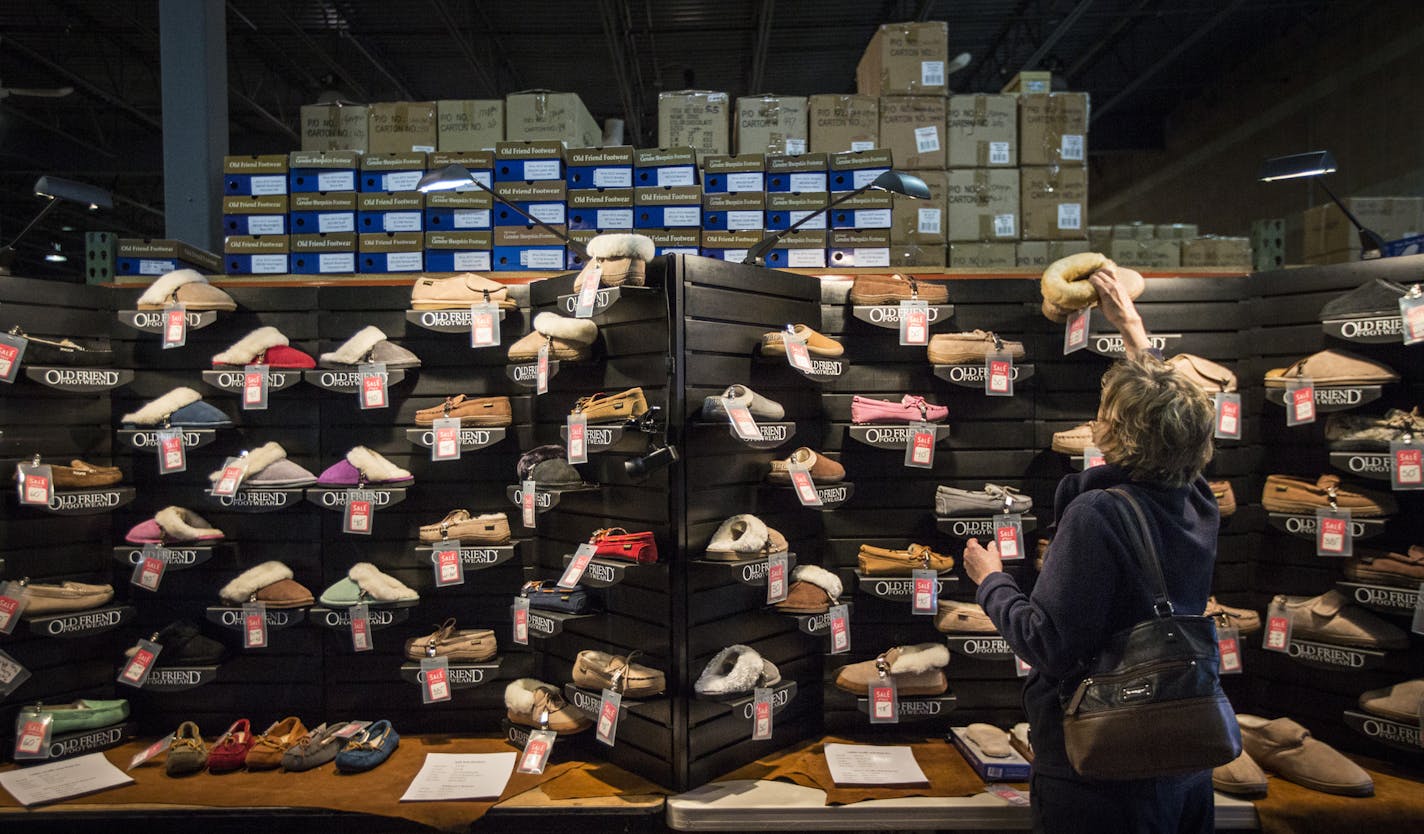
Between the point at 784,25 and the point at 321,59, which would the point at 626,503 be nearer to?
the point at 784,25

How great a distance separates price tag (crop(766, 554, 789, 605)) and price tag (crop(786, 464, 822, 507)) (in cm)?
22

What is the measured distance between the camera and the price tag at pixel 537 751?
2.64m

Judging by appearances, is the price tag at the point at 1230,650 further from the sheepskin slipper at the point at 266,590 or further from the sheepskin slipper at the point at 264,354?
the sheepskin slipper at the point at 264,354

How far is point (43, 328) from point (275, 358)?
2.97 ft

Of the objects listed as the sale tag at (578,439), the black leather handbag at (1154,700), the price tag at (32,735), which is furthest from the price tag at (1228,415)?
the price tag at (32,735)

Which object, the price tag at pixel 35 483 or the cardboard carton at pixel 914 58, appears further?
the cardboard carton at pixel 914 58

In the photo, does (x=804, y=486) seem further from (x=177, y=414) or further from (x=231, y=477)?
(x=177, y=414)

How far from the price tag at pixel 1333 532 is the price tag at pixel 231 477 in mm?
3934

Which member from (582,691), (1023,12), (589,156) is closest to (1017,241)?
(589,156)

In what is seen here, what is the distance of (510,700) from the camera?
2861 millimetres

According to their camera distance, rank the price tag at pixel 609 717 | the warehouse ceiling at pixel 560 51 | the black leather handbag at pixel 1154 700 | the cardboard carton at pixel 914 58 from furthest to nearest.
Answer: the warehouse ceiling at pixel 560 51
the cardboard carton at pixel 914 58
the price tag at pixel 609 717
the black leather handbag at pixel 1154 700

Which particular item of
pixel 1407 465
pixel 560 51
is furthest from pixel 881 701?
pixel 560 51

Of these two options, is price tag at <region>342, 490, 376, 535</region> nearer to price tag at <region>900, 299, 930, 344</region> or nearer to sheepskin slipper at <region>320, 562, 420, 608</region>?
sheepskin slipper at <region>320, 562, 420, 608</region>

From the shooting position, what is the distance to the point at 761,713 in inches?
104
